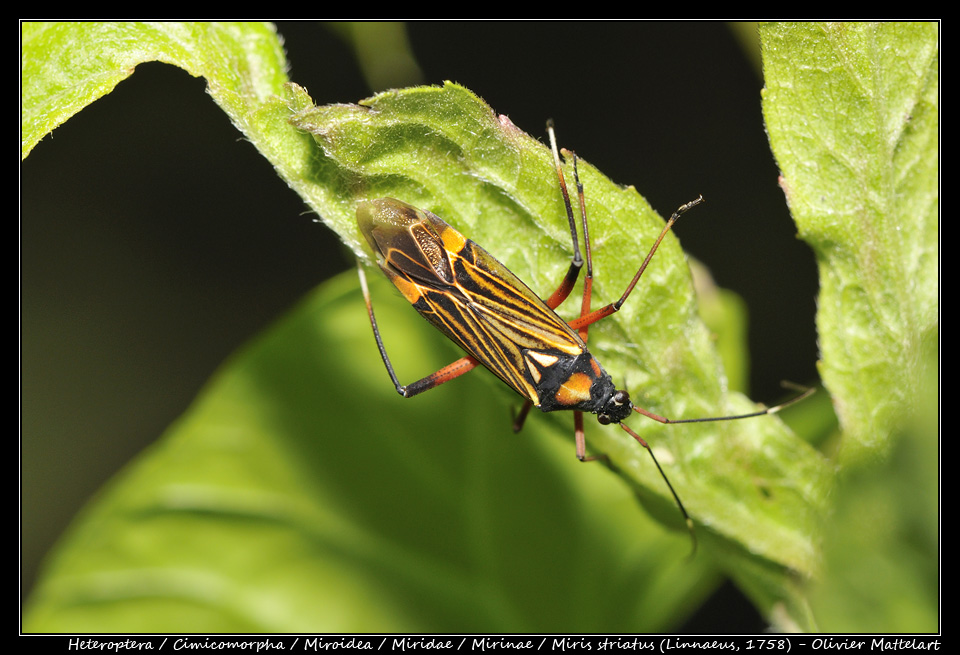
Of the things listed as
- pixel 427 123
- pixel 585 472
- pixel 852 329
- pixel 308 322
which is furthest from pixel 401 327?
pixel 852 329

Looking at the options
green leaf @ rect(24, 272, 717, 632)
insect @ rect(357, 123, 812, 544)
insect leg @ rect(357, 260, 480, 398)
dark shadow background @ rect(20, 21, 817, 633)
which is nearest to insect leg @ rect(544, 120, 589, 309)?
insect @ rect(357, 123, 812, 544)

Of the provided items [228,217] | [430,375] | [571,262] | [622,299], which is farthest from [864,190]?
[228,217]

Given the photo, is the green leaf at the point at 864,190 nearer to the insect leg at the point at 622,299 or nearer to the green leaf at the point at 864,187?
the green leaf at the point at 864,187

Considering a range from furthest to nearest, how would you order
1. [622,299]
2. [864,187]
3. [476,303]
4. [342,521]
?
[342,521] < [476,303] < [622,299] < [864,187]

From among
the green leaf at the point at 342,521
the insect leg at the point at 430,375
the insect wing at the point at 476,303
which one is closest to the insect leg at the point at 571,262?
the insect wing at the point at 476,303

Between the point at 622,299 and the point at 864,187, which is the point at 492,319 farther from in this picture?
the point at 864,187
